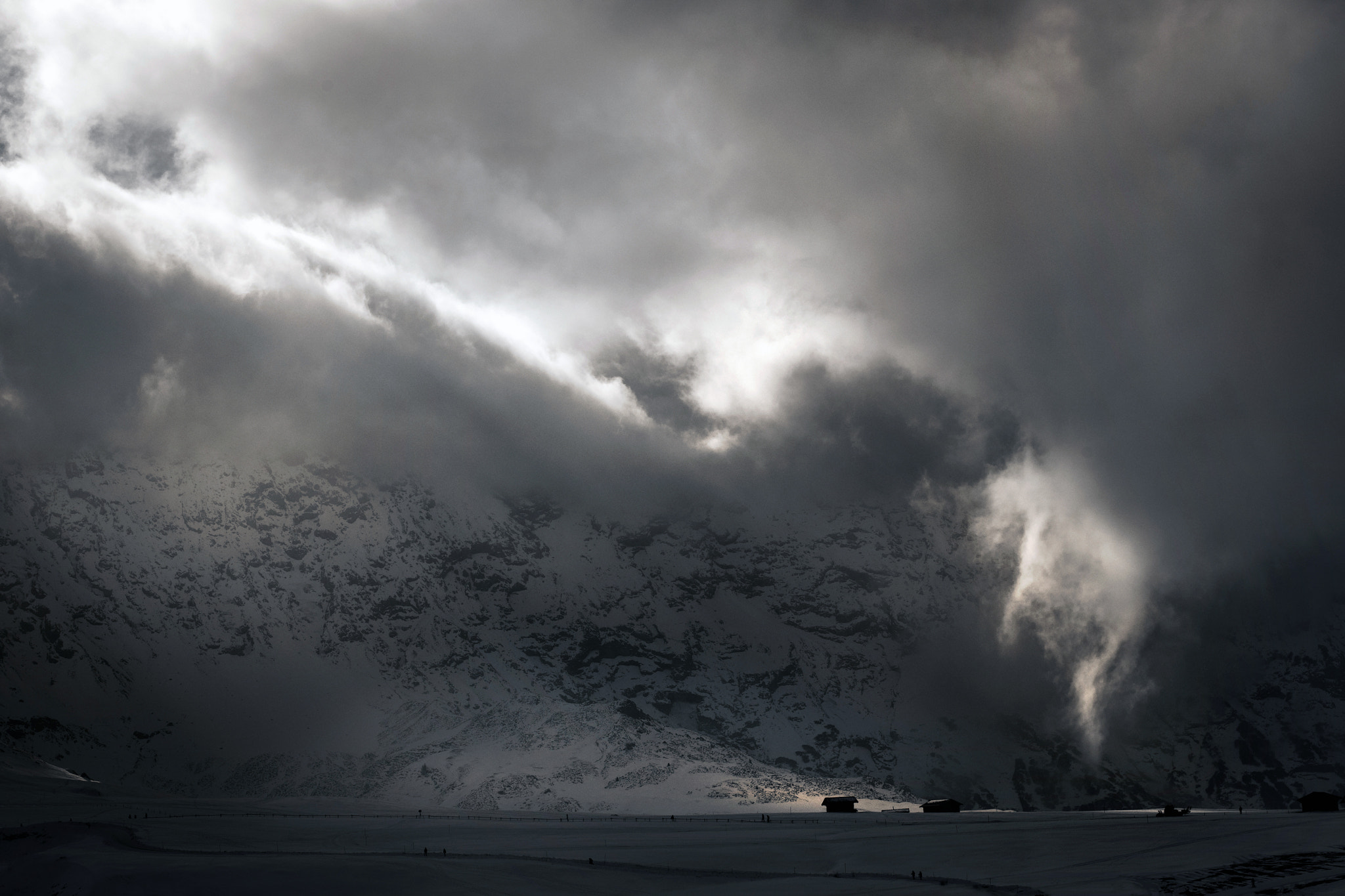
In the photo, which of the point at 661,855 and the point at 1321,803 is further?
the point at 1321,803

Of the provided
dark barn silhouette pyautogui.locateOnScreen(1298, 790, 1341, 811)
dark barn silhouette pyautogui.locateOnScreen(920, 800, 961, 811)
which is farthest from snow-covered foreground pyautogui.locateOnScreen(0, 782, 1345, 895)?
dark barn silhouette pyautogui.locateOnScreen(920, 800, 961, 811)

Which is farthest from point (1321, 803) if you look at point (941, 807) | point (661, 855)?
point (661, 855)

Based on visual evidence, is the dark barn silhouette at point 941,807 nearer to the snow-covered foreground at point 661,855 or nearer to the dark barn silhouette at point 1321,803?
the snow-covered foreground at point 661,855

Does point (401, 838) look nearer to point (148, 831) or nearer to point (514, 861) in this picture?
point (148, 831)

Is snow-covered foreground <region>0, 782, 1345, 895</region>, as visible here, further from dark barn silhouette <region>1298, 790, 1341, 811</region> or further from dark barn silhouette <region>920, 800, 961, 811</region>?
dark barn silhouette <region>920, 800, 961, 811</region>

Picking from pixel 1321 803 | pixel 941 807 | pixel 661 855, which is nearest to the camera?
pixel 661 855

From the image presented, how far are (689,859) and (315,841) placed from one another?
145ft

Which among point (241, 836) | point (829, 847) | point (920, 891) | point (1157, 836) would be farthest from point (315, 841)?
point (1157, 836)

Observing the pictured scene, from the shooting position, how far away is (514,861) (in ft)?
268

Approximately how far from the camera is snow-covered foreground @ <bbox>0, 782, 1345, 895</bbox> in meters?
67.2

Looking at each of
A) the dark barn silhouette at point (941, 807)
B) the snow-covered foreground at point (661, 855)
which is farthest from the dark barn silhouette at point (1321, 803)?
the dark barn silhouette at point (941, 807)

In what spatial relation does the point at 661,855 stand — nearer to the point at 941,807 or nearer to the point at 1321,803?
the point at 941,807

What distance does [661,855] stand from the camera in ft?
299

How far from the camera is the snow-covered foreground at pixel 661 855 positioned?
6725cm
